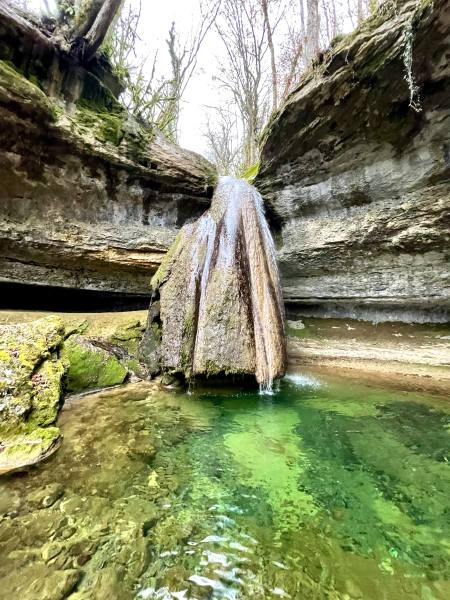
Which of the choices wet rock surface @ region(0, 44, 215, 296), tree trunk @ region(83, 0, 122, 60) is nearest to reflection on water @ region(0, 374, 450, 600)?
wet rock surface @ region(0, 44, 215, 296)

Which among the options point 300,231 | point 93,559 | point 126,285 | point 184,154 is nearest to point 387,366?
point 300,231

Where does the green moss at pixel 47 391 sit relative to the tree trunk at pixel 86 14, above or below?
below

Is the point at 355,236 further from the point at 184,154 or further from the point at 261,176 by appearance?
the point at 184,154

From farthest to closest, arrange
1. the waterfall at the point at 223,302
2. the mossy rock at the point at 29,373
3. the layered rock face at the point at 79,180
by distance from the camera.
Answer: the layered rock face at the point at 79,180 → the waterfall at the point at 223,302 → the mossy rock at the point at 29,373

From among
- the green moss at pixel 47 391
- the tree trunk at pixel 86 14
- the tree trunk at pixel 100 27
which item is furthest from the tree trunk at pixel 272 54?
the green moss at pixel 47 391

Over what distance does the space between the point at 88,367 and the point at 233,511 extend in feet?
9.72

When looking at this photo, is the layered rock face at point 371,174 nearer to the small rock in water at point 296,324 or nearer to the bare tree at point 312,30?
the small rock in water at point 296,324

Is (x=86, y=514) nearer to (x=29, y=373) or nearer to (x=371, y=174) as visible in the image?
(x=29, y=373)

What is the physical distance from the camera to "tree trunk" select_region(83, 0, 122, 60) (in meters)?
5.21

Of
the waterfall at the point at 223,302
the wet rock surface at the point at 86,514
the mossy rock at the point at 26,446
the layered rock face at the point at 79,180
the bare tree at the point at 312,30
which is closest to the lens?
the wet rock surface at the point at 86,514

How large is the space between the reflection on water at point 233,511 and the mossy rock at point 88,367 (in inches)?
35.9

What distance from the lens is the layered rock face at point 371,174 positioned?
3.98 meters

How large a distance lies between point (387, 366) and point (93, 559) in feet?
15.4

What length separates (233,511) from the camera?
177 cm
